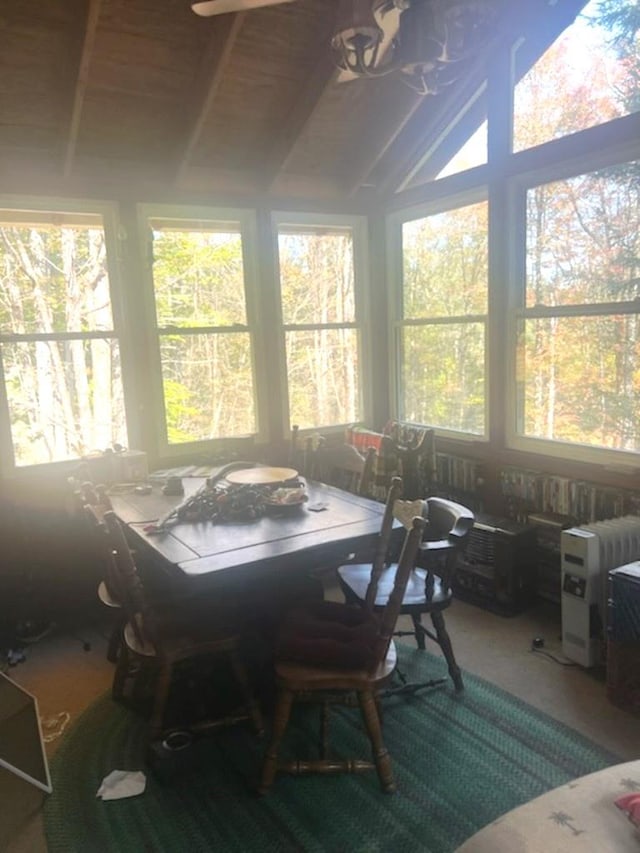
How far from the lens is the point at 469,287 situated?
12.9 feet

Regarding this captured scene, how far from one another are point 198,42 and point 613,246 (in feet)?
7.75

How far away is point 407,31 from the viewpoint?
209 cm

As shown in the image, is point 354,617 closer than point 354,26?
No

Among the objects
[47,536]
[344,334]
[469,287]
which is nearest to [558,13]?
[469,287]

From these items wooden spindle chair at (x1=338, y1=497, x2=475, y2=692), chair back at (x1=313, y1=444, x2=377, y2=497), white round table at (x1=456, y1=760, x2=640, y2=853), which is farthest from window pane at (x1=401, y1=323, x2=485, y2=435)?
white round table at (x1=456, y1=760, x2=640, y2=853)

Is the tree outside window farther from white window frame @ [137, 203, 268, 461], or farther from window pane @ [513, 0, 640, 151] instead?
window pane @ [513, 0, 640, 151]

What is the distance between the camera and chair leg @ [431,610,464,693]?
2598mm

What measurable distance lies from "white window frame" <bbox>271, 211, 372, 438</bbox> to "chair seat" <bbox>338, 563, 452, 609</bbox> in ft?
5.59

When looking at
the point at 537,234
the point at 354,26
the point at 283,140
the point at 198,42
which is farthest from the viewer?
the point at 283,140

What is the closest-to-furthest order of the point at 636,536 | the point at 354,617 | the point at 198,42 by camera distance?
the point at 354,617 → the point at 636,536 → the point at 198,42

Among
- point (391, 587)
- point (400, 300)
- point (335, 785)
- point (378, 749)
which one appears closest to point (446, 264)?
point (400, 300)

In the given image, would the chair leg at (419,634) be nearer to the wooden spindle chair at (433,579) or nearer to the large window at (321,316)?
the wooden spindle chair at (433,579)

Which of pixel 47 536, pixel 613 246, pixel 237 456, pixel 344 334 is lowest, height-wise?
pixel 47 536

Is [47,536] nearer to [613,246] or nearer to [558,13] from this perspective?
[613,246]
